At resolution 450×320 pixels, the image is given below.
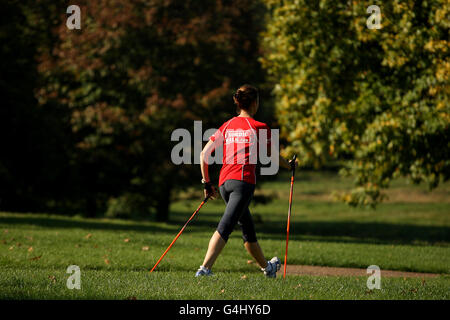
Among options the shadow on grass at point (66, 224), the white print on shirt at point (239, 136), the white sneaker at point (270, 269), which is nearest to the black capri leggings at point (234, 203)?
the white print on shirt at point (239, 136)

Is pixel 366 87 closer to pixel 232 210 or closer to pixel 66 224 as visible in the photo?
pixel 66 224

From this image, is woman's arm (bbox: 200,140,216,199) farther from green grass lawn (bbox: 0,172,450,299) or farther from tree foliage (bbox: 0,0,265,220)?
tree foliage (bbox: 0,0,265,220)

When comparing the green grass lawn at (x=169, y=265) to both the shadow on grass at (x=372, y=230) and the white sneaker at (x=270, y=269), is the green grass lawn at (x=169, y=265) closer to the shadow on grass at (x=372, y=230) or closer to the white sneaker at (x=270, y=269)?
the white sneaker at (x=270, y=269)

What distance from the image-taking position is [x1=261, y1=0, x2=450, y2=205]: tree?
12469 mm

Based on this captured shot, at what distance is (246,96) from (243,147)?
2.08 ft

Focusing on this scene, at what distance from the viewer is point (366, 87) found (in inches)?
538

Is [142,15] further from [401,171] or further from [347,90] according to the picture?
[401,171]

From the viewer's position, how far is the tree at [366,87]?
12469 mm

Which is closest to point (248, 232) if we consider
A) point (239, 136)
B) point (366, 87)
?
point (239, 136)

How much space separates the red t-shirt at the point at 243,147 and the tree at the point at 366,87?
694 cm

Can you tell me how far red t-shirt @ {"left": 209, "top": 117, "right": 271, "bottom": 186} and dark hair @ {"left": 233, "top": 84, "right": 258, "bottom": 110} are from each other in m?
0.20

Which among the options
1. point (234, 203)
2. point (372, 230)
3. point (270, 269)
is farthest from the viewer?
point (372, 230)

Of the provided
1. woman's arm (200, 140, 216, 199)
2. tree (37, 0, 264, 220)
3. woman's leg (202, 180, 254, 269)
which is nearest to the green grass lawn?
woman's leg (202, 180, 254, 269)

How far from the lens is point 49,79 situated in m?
18.7
